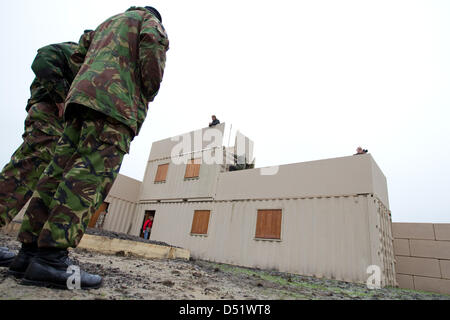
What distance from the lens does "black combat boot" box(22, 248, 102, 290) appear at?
1130 millimetres

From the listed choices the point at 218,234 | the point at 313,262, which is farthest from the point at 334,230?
the point at 218,234

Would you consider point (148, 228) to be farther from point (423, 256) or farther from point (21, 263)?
point (21, 263)

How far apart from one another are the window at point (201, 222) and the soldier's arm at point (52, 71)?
7.18 meters

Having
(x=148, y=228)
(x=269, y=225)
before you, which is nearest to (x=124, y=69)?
(x=269, y=225)

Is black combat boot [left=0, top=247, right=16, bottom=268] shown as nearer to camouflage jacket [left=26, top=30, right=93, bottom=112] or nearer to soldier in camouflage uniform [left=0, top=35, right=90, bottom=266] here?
soldier in camouflage uniform [left=0, top=35, right=90, bottom=266]

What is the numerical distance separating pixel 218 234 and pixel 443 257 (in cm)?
594

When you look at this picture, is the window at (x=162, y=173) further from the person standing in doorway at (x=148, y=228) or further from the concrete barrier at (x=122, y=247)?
the concrete barrier at (x=122, y=247)

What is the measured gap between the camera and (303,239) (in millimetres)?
6176

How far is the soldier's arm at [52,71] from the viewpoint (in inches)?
71.7

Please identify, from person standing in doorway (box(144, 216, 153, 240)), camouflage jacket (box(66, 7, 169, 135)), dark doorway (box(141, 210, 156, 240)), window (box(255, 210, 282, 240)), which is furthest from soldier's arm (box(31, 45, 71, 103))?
person standing in doorway (box(144, 216, 153, 240))

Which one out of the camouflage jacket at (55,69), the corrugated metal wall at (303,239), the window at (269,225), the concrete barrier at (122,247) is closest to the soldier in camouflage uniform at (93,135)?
the camouflage jacket at (55,69)
